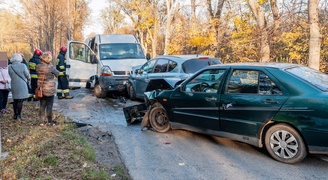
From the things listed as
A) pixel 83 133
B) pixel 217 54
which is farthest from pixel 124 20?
pixel 83 133

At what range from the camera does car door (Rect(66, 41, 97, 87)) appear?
11.5 meters

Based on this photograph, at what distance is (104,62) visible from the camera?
10852mm

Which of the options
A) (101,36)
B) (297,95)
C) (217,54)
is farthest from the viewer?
(217,54)

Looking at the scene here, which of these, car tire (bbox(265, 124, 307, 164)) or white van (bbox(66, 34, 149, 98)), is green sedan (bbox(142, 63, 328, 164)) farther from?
white van (bbox(66, 34, 149, 98))

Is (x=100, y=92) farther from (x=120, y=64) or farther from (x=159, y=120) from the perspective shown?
(x=159, y=120)

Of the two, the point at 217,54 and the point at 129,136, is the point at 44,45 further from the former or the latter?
the point at 129,136

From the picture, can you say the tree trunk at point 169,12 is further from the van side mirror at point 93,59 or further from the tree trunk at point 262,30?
the van side mirror at point 93,59

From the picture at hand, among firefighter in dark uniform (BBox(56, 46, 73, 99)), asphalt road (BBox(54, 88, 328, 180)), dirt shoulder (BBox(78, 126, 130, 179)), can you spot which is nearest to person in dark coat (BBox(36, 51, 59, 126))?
dirt shoulder (BBox(78, 126, 130, 179))

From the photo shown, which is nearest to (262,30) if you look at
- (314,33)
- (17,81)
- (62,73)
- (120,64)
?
(314,33)

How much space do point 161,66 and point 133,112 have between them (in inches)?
100

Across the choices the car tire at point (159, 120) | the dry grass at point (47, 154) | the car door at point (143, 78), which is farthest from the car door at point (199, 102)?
the car door at point (143, 78)

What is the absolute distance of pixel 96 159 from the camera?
4473 mm

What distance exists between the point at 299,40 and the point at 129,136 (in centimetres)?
1002

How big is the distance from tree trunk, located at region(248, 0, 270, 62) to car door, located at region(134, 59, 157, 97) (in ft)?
18.9
